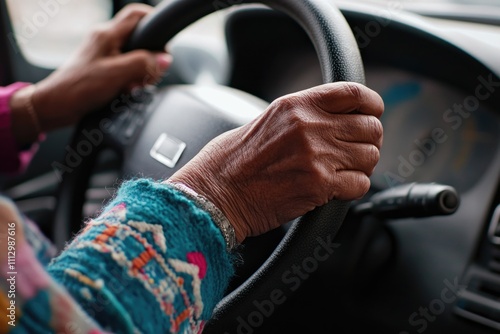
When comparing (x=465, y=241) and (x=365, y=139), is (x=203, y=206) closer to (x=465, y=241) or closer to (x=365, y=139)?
(x=365, y=139)

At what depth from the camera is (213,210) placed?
56 cm

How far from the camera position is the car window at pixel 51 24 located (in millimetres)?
1474

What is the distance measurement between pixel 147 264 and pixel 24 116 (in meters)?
0.64

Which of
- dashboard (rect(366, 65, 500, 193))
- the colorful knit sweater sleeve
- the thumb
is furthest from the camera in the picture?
the thumb

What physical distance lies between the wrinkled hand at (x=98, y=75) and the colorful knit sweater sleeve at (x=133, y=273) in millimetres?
473

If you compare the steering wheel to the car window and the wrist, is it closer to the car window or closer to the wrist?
the wrist

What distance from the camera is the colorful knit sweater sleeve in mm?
435

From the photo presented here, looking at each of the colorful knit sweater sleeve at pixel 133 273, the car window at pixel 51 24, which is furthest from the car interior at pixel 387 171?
the car window at pixel 51 24

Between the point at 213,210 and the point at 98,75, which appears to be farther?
the point at 98,75

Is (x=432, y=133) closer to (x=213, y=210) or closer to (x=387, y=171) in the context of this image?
(x=387, y=171)

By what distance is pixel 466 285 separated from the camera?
0.80 metres

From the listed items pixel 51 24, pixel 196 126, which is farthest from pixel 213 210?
pixel 51 24

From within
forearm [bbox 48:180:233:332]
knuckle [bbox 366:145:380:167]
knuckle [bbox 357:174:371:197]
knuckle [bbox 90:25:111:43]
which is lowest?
knuckle [bbox 90:25:111:43]

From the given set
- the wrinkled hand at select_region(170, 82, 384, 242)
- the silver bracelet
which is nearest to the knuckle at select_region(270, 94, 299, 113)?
the wrinkled hand at select_region(170, 82, 384, 242)
